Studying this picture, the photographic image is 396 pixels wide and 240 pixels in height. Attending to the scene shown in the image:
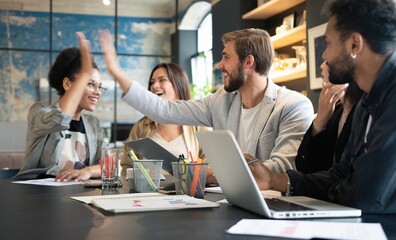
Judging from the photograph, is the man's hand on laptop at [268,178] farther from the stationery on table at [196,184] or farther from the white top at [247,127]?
the white top at [247,127]

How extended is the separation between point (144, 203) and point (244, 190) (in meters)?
0.29

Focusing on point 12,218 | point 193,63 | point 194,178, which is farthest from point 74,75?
point 193,63

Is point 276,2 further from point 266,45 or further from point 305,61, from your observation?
point 266,45

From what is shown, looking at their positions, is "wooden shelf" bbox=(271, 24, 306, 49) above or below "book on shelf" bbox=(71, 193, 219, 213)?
above

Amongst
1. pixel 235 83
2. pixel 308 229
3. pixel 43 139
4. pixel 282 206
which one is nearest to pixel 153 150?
pixel 235 83

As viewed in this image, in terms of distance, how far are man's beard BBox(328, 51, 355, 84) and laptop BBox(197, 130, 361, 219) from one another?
372 millimetres

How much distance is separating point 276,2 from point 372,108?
3686 millimetres

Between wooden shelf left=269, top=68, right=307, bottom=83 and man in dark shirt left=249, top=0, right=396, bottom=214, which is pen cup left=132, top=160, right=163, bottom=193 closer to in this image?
man in dark shirt left=249, top=0, right=396, bottom=214

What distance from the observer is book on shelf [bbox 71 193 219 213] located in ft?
4.14

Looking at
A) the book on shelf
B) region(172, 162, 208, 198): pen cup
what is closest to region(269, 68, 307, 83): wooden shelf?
region(172, 162, 208, 198): pen cup

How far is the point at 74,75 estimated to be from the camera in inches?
115

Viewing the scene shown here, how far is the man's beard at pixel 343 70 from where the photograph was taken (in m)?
1.48

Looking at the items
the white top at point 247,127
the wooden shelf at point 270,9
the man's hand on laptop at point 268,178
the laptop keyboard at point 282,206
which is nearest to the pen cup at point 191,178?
the man's hand on laptop at point 268,178

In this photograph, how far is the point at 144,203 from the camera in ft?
4.46
